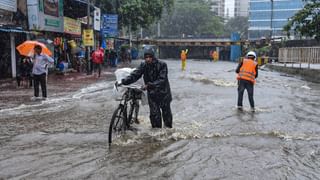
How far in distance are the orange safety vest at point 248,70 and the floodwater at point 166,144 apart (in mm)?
912

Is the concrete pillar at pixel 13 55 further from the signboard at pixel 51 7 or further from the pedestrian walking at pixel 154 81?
the pedestrian walking at pixel 154 81

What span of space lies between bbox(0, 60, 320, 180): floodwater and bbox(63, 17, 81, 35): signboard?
14.5 m

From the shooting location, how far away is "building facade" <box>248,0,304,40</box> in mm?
115312

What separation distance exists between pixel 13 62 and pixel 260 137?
1593cm

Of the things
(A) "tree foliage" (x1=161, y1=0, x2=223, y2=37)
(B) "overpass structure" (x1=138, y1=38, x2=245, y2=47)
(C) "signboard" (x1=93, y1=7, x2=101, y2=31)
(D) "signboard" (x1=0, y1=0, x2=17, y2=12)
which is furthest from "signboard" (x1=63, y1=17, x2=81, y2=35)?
(A) "tree foliage" (x1=161, y1=0, x2=223, y2=37)

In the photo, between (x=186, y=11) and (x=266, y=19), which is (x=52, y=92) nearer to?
(x=186, y=11)

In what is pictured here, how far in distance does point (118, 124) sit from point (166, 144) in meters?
0.86

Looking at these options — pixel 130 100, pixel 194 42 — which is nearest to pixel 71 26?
pixel 130 100

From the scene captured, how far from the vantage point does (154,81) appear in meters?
7.57

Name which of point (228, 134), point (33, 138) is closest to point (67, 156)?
point (33, 138)

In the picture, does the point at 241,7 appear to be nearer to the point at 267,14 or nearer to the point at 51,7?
the point at 267,14

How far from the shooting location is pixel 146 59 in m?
7.51

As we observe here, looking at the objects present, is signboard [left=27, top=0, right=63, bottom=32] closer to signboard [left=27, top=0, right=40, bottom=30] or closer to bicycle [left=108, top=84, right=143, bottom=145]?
signboard [left=27, top=0, right=40, bottom=30]

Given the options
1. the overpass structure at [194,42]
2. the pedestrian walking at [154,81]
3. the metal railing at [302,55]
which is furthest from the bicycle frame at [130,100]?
the overpass structure at [194,42]
